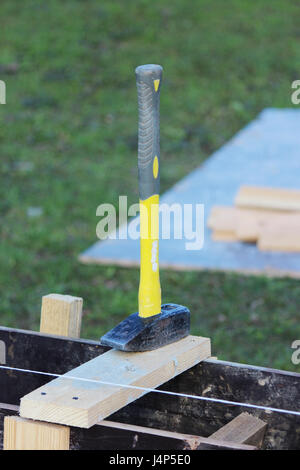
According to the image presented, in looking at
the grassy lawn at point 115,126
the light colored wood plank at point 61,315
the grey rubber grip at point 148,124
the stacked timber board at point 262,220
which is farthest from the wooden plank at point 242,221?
the grey rubber grip at point 148,124

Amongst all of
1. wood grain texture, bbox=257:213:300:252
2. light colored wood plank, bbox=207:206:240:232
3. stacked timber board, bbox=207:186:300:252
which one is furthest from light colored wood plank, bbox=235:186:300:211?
wood grain texture, bbox=257:213:300:252

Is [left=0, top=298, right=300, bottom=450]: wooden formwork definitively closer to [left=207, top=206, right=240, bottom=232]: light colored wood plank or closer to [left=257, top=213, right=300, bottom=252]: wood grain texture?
[left=257, top=213, right=300, bottom=252]: wood grain texture

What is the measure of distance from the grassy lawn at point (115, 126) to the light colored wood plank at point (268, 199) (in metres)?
0.85

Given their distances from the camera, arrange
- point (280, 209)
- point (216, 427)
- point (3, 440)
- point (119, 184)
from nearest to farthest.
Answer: point (3, 440), point (216, 427), point (280, 209), point (119, 184)

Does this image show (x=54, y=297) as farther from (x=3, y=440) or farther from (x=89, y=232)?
(x=89, y=232)

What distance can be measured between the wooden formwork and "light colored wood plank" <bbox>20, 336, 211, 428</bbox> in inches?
1.3

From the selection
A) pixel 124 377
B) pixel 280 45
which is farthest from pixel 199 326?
pixel 280 45

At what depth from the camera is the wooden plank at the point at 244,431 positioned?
6.43 feet

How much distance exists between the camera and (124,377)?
6.74ft

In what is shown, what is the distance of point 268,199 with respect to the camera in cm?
595

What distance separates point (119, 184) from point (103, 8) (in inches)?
230

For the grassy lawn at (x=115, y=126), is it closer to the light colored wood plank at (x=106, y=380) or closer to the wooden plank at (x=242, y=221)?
the wooden plank at (x=242, y=221)

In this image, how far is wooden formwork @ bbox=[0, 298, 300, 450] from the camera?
6.12 ft

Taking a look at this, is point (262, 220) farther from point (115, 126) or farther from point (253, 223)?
point (115, 126)
